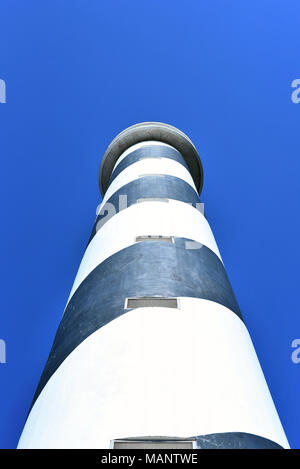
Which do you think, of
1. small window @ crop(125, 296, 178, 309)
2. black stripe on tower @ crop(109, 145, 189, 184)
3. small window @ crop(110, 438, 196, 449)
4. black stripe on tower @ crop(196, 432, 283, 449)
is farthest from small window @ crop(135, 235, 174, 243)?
black stripe on tower @ crop(109, 145, 189, 184)

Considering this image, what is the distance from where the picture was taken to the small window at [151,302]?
4.16 meters

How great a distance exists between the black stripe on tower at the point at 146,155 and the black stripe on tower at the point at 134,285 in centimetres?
432

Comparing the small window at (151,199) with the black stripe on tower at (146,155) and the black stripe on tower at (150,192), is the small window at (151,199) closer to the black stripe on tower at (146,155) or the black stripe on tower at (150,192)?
the black stripe on tower at (150,192)

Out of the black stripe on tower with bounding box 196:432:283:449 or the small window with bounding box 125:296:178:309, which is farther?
the small window with bounding box 125:296:178:309

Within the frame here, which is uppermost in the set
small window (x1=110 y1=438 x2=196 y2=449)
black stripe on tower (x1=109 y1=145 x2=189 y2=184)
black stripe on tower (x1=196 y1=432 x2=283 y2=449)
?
black stripe on tower (x1=109 y1=145 x2=189 y2=184)

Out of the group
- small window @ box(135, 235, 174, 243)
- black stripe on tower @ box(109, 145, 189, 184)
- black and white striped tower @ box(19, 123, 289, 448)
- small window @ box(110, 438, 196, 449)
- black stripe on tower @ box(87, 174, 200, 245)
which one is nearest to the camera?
small window @ box(110, 438, 196, 449)

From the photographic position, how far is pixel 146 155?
9570mm

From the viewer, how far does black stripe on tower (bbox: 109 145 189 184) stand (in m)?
9.47

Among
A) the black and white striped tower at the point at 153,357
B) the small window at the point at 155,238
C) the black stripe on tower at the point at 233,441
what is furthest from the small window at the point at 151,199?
the black stripe on tower at the point at 233,441

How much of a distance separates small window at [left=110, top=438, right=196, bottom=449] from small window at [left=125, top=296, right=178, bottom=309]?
145 centimetres

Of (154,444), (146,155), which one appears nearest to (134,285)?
(154,444)

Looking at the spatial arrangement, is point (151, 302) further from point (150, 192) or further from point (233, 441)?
point (150, 192)

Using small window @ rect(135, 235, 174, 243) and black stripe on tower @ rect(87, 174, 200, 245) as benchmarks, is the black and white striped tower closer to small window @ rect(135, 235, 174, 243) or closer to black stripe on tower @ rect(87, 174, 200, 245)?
small window @ rect(135, 235, 174, 243)
